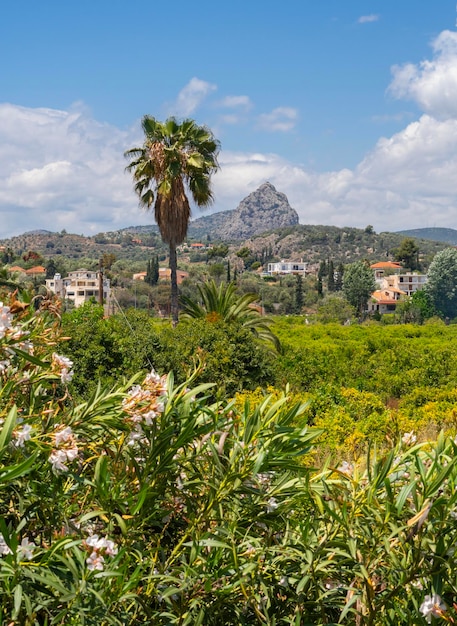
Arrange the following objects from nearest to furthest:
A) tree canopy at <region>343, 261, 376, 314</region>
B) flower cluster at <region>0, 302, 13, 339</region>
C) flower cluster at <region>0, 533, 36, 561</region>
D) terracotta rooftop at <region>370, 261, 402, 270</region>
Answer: flower cluster at <region>0, 533, 36, 561</region> → flower cluster at <region>0, 302, 13, 339</region> → tree canopy at <region>343, 261, 376, 314</region> → terracotta rooftop at <region>370, 261, 402, 270</region>

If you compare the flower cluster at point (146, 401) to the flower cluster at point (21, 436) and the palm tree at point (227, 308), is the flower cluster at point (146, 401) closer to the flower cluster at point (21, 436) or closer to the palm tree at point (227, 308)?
the flower cluster at point (21, 436)

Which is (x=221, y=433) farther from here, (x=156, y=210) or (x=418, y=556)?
(x=156, y=210)

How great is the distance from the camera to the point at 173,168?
19.4 metres

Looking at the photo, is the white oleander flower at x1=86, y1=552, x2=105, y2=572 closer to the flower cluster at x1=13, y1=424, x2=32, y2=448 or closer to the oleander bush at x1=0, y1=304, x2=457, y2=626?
the oleander bush at x1=0, y1=304, x2=457, y2=626

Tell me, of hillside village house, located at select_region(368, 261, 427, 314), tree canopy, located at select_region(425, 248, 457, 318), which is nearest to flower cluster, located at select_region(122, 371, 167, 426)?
tree canopy, located at select_region(425, 248, 457, 318)

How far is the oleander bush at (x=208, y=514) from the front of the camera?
1.57 metres

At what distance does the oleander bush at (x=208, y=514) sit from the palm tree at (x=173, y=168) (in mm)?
18049

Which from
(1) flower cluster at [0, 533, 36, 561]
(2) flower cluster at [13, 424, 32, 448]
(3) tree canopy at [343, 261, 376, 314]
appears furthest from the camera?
(3) tree canopy at [343, 261, 376, 314]

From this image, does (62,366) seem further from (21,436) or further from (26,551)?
(26,551)

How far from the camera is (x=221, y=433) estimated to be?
1.76 m

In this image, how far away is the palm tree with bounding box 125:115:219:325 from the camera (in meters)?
19.6

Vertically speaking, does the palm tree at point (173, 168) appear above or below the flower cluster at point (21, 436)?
above

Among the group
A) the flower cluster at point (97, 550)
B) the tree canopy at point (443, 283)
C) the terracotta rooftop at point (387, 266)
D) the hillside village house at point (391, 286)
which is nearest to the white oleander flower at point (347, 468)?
the flower cluster at point (97, 550)

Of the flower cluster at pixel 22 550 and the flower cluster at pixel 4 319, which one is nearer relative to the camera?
the flower cluster at pixel 22 550
